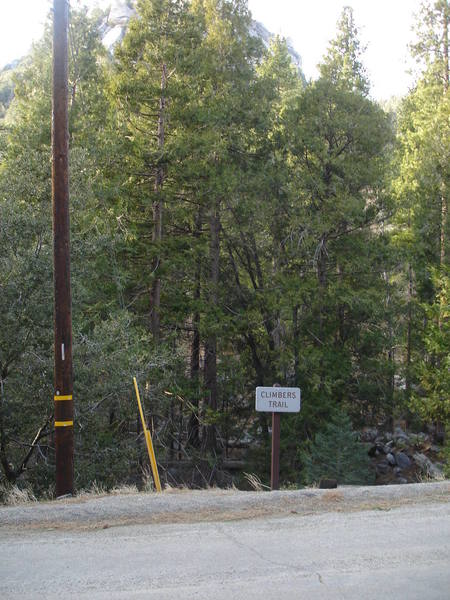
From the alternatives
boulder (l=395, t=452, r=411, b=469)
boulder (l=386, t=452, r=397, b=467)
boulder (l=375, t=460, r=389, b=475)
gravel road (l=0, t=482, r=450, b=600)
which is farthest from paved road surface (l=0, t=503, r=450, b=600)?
boulder (l=386, t=452, r=397, b=467)

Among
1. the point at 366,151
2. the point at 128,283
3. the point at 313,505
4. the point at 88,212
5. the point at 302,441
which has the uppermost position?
the point at 366,151

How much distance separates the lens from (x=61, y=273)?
388 inches

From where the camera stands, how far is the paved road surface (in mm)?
4715

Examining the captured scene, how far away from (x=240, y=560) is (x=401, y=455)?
73.7ft

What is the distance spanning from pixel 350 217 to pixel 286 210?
7.34 ft

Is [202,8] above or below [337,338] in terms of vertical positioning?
above

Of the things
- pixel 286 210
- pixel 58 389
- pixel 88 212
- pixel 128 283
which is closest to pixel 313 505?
pixel 58 389

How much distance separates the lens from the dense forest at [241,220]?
67.1ft

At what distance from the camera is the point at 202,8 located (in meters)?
23.6

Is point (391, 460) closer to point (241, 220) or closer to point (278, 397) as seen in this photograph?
point (241, 220)

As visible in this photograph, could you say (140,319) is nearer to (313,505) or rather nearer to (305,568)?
(313,505)

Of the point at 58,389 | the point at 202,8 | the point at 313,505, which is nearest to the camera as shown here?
the point at 313,505

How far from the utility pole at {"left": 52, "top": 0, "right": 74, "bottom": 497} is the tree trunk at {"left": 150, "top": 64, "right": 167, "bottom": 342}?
10538 millimetres

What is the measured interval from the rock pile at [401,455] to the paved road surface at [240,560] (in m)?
17.8
